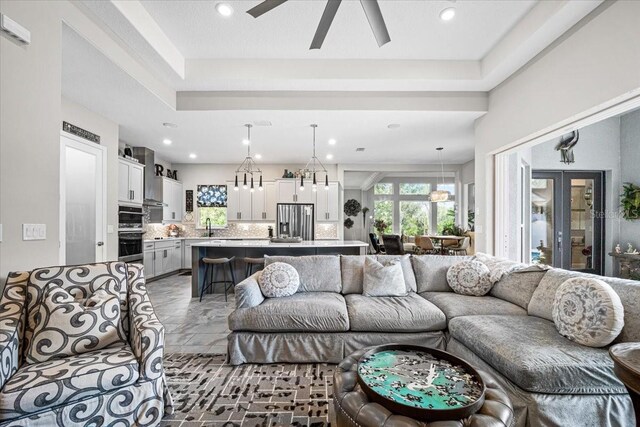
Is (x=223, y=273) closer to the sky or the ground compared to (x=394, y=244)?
closer to the ground

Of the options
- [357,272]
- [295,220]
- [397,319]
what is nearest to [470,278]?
[397,319]

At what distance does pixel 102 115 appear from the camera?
445 centimetres

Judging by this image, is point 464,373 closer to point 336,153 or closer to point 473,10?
point 473,10

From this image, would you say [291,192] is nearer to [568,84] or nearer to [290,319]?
[290,319]

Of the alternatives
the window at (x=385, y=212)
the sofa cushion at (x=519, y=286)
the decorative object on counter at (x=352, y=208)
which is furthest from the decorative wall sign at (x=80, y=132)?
the window at (x=385, y=212)

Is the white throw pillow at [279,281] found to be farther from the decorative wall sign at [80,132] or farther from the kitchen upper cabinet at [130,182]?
the kitchen upper cabinet at [130,182]

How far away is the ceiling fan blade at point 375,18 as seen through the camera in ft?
5.99

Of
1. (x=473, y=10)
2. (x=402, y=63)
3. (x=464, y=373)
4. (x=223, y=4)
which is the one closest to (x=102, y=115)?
Answer: (x=223, y=4)

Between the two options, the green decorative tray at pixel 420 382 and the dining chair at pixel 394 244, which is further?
the dining chair at pixel 394 244

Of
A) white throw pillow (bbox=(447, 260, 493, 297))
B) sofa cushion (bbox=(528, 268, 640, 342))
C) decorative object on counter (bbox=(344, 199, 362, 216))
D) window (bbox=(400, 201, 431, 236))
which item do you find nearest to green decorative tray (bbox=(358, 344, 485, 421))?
sofa cushion (bbox=(528, 268, 640, 342))

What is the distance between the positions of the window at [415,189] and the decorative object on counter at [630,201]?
6.95 m

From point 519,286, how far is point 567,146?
11.9 feet

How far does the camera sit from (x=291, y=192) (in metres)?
7.53

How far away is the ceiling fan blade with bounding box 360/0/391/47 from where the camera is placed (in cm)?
183
